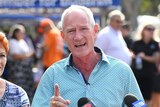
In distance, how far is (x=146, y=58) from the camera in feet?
38.8

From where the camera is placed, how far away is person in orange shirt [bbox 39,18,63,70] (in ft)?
42.9

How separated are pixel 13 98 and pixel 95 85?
684 mm

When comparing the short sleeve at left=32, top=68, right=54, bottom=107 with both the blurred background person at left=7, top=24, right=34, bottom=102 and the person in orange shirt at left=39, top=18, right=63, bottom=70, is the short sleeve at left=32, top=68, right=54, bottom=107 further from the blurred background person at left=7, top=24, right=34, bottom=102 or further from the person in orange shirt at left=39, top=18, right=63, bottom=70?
the blurred background person at left=7, top=24, right=34, bottom=102

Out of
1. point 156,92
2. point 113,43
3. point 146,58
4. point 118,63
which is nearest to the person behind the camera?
point 118,63

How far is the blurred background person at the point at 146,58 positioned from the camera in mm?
11867

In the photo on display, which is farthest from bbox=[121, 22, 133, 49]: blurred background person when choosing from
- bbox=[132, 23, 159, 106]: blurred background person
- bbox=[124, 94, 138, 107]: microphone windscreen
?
bbox=[124, 94, 138, 107]: microphone windscreen

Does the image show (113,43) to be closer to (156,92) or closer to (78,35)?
(156,92)

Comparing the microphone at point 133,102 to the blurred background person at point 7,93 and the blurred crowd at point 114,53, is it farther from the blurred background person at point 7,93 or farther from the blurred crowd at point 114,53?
the blurred crowd at point 114,53

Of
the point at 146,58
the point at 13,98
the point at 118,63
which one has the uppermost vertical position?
the point at 118,63

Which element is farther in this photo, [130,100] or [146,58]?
[146,58]

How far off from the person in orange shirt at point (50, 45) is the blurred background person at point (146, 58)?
6.23ft

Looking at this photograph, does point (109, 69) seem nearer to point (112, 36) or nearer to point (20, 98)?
point (20, 98)

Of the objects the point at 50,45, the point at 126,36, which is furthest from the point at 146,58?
the point at 126,36

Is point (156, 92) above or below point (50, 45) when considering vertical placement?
below
